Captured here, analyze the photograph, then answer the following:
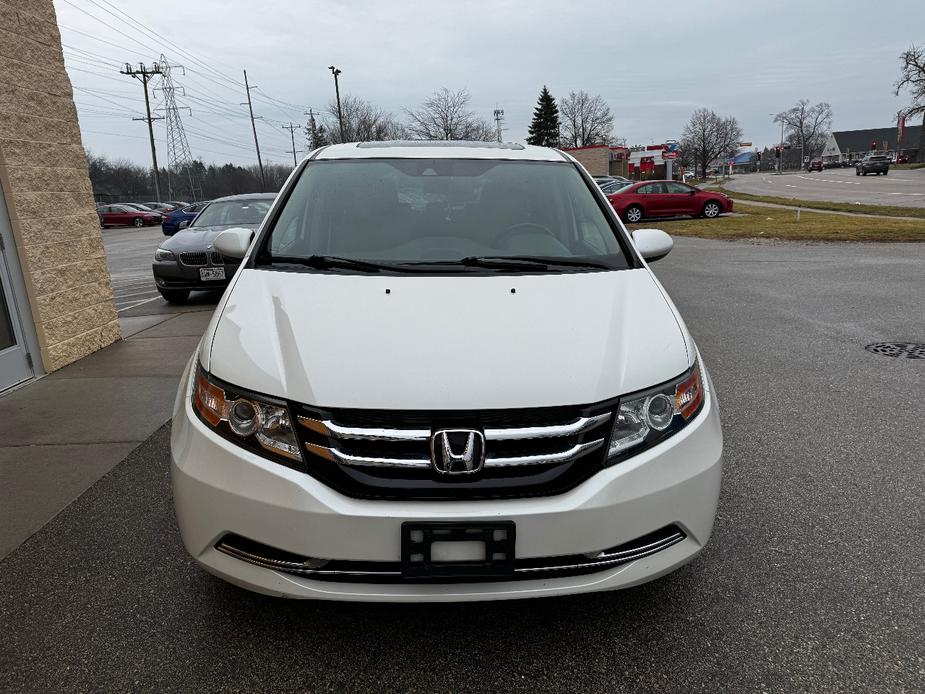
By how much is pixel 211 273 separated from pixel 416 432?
→ 338 inches

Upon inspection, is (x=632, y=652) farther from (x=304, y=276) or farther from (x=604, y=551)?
(x=304, y=276)

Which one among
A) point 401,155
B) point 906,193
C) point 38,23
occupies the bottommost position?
point 906,193

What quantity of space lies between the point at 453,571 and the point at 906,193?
39921 mm

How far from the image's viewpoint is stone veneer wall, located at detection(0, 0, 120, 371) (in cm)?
585

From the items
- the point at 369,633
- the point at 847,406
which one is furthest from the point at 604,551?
the point at 847,406

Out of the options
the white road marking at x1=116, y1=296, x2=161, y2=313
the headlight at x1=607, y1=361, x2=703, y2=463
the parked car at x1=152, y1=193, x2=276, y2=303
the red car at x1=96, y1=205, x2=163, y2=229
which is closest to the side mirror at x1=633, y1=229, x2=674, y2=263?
the headlight at x1=607, y1=361, x2=703, y2=463

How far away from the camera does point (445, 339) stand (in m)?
2.28

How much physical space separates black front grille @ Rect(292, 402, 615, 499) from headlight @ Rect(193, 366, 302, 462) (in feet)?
0.25

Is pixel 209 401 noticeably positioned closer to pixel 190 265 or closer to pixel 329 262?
pixel 329 262

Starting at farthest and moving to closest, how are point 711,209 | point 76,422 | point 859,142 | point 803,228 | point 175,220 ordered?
point 859,142 → point 175,220 → point 711,209 → point 803,228 → point 76,422

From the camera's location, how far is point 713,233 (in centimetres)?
1819

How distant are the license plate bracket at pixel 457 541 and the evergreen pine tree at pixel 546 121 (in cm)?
8853

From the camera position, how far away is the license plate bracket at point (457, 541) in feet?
6.47

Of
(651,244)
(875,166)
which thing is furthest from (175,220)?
(875,166)
